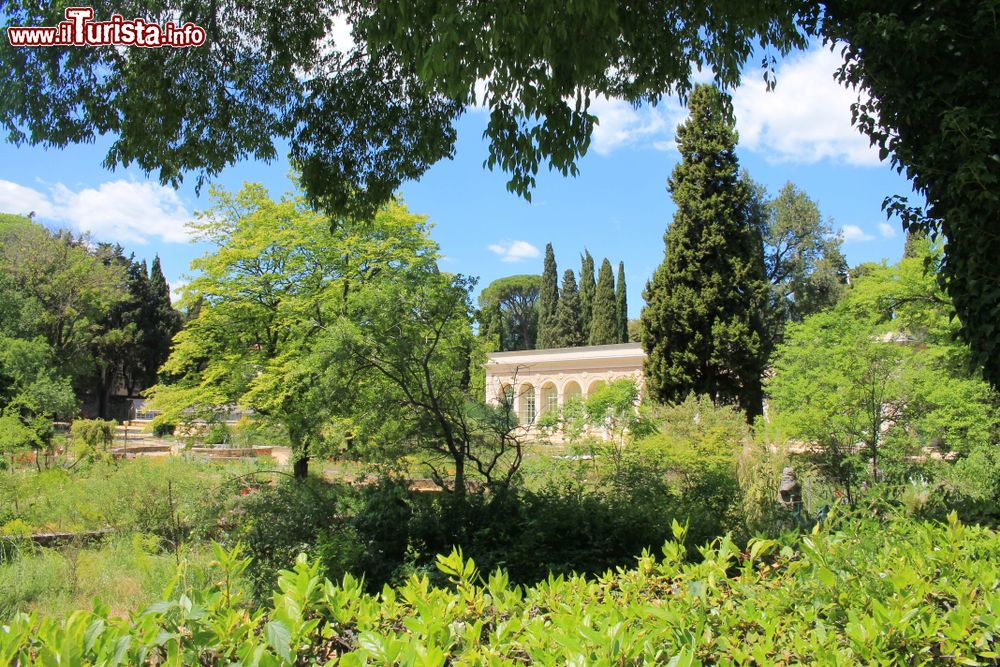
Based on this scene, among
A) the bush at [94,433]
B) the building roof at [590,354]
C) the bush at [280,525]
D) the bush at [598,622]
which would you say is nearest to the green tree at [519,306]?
the building roof at [590,354]

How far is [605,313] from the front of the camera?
124ft

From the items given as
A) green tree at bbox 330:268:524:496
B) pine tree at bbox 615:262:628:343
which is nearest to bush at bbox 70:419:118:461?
green tree at bbox 330:268:524:496

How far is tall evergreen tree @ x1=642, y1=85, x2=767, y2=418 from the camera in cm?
1948

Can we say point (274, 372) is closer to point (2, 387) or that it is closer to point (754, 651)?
point (2, 387)

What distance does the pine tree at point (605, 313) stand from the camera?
3762cm

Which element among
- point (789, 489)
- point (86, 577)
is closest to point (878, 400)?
point (789, 489)

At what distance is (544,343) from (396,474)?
37.2 meters

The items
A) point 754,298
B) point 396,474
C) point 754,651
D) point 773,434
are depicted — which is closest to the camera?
point 754,651

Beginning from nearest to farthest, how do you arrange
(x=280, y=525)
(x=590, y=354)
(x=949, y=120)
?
(x=949, y=120), (x=280, y=525), (x=590, y=354)

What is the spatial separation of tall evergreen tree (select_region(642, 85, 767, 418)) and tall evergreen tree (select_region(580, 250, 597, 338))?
20.5 metres

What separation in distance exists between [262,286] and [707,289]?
13.4m

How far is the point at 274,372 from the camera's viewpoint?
38.1 feet

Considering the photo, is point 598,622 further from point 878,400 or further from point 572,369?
point 572,369

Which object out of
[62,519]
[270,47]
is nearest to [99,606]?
[270,47]
